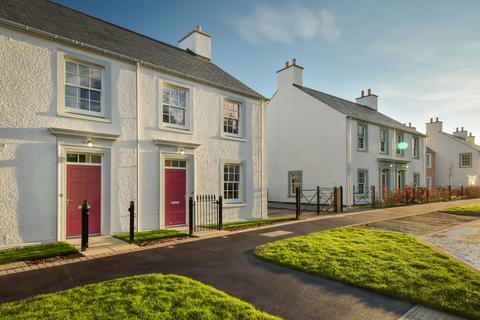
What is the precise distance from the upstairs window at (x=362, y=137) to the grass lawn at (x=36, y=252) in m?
19.7

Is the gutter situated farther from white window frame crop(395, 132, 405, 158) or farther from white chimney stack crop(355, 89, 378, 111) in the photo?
white chimney stack crop(355, 89, 378, 111)

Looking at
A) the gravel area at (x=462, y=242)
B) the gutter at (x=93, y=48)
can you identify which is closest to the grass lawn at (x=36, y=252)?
the gutter at (x=93, y=48)

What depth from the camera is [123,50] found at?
429 inches

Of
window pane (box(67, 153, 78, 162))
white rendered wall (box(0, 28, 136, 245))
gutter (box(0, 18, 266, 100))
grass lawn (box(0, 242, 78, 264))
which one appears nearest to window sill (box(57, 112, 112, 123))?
white rendered wall (box(0, 28, 136, 245))

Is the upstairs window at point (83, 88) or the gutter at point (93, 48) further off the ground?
the gutter at point (93, 48)

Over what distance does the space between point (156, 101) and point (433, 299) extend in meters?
10.2

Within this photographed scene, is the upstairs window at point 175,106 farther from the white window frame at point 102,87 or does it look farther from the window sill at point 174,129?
the white window frame at point 102,87

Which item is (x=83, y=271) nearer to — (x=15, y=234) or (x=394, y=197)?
(x=15, y=234)

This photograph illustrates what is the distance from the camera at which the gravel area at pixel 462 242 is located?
22.4ft

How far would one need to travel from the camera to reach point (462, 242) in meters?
8.58

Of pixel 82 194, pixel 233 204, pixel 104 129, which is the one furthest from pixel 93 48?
pixel 233 204

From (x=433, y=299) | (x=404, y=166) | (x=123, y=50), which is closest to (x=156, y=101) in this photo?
(x=123, y=50)

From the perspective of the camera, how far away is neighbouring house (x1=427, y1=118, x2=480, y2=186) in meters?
35.2

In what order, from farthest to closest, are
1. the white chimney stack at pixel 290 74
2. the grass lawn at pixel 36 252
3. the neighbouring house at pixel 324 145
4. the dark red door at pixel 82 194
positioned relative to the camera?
the white chimney stack at pixel 290 74 < the neighbouring house at pixel 324 145 < the dark red door at pixel 82 194 < the grass lawn at pixel 36 252
